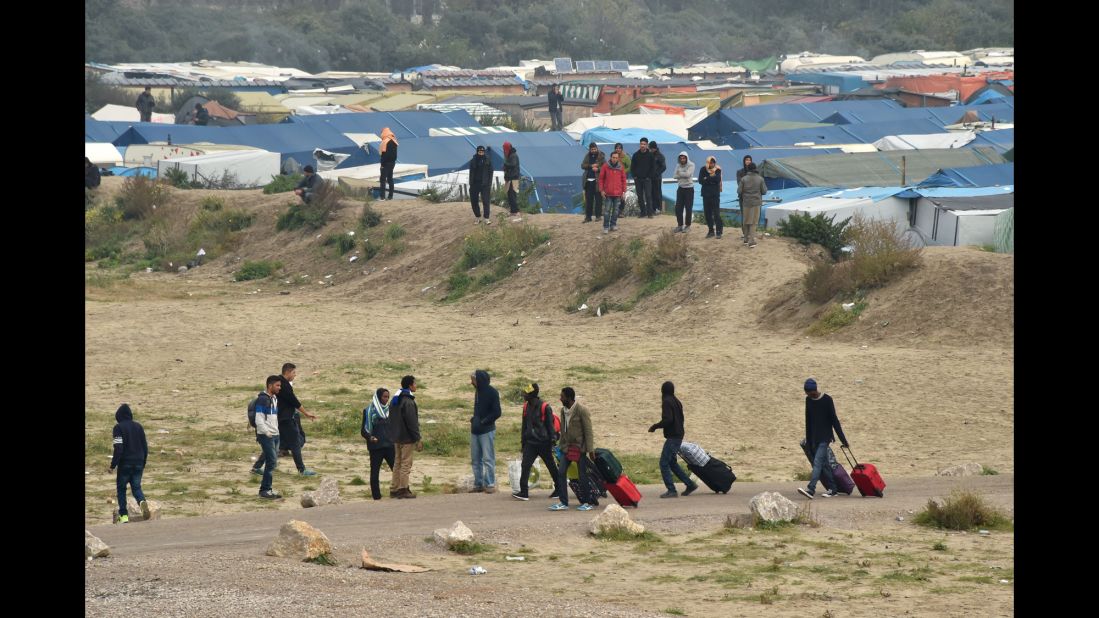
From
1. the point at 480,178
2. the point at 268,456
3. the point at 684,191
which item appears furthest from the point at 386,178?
the point at 268,456

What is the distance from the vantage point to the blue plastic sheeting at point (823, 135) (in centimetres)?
Answer: 4534

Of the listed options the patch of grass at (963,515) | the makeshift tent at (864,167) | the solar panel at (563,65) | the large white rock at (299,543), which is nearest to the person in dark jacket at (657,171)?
the makeshift tent at (864,167)

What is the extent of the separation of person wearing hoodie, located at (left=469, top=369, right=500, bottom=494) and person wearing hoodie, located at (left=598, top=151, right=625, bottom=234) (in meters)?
12.0

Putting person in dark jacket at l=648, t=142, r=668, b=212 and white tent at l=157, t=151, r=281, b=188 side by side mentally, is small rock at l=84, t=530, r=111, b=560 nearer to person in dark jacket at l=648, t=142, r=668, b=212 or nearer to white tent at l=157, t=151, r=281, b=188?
person in dark jacket at l=648, t=142, r=668, b=212

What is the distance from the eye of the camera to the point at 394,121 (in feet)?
159

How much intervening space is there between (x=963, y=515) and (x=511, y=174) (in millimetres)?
16674

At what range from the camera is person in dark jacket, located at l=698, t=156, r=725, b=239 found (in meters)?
22.8

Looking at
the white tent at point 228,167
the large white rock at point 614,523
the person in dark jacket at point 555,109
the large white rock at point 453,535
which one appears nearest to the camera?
the large white rock at point 453,535

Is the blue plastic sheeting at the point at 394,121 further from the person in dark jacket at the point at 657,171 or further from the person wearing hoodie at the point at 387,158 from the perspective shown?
the person in dark jacket at the point at 657,171

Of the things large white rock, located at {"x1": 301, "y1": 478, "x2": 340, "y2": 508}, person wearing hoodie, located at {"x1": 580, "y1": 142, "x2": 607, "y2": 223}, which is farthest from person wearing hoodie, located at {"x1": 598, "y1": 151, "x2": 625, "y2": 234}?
large white rock, located at {"x1": 301, "y1": 478, "x2": 340, "y2": 508}

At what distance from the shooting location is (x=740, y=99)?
198ft

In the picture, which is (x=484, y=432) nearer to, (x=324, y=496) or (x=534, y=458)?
(x=534, y=458)

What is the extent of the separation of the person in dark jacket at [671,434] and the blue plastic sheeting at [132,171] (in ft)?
87.3
